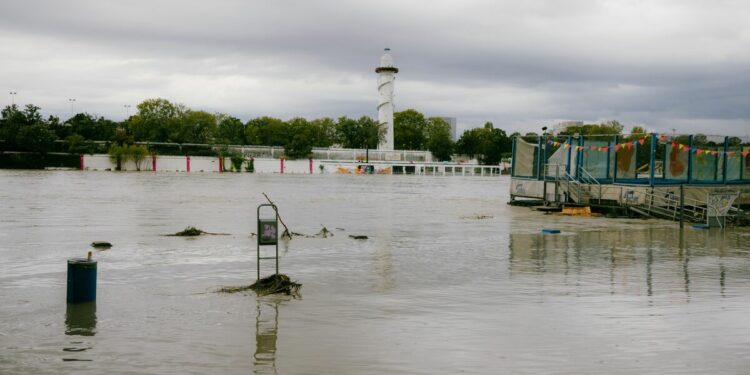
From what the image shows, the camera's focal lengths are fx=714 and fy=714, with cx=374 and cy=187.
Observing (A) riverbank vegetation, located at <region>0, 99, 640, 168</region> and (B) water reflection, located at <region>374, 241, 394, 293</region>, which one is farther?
(A) riverbank vegetation, located at <region>0, 99, 640, 168</region>

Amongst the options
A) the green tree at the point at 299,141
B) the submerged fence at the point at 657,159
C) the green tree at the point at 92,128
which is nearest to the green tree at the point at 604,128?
the green tree at the point at 299,141

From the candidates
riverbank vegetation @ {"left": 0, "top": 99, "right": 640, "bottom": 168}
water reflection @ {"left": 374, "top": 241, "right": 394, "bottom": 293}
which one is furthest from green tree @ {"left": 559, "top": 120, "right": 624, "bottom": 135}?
water reflection @ {"left": 374, "top": 241, "right": 394, "bottom": 293}

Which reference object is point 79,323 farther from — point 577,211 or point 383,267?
point 577,211

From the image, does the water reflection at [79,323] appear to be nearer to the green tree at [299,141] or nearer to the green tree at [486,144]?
the green tree at [299,141]

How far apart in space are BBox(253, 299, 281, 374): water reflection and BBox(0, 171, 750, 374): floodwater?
0.03 m

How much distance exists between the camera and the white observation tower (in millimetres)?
184250

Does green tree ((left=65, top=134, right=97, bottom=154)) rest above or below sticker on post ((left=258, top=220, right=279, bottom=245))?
above

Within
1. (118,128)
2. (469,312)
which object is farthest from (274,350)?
(118,128)

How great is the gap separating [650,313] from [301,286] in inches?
249

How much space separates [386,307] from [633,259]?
9.65 meters

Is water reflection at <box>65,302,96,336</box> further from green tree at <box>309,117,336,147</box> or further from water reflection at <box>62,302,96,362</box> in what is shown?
green tree at <box>309,117,336,147</box>

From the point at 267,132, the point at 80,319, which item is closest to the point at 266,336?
the point at 80,319

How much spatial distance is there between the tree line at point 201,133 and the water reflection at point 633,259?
131044 millimetres

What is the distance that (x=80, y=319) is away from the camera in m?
10.8
